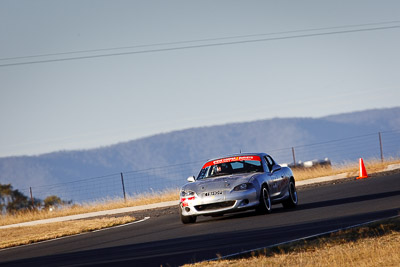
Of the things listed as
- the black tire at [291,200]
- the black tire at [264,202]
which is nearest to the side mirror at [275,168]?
the black tire at [291,200]

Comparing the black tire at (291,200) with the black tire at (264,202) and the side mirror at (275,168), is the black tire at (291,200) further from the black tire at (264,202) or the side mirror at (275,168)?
the black tire at (264,202)

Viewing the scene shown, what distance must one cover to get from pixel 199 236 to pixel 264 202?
11.7 ft

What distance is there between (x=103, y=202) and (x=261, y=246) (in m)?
24.8

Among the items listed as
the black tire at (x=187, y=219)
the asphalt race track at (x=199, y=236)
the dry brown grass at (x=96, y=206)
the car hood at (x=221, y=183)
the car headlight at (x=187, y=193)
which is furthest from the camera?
the dry brown grass at (x=96, y=206)

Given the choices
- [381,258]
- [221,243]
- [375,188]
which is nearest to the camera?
[381,258]

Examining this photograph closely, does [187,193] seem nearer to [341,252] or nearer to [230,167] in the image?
[230,167]

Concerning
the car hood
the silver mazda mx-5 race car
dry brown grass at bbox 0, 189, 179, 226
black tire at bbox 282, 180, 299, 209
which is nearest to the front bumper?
the silver mazda mx-5 race car

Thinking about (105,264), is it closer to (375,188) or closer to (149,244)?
(149,244)

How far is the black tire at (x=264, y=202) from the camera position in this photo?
61.9 feet

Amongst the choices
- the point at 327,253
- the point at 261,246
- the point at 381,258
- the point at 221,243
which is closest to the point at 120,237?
the point at 221,243

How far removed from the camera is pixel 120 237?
18.0 meters

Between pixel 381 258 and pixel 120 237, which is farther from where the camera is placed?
pixel 120 237

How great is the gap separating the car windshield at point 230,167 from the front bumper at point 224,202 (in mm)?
1289

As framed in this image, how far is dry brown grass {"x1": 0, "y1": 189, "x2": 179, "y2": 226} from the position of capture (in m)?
34.4
